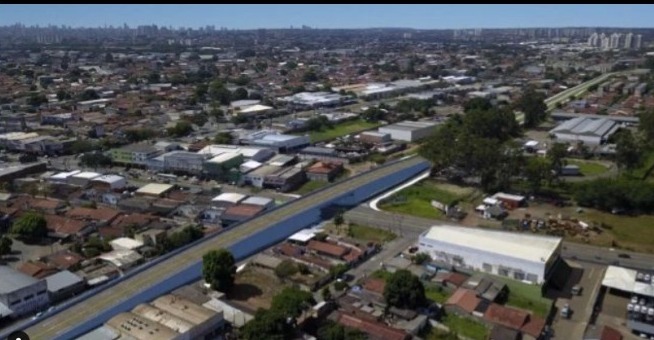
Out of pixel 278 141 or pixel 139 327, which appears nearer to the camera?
pixel 139 327

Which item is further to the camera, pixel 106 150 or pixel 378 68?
pixel 378 68

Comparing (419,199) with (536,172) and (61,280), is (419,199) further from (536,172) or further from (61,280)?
(61,280)

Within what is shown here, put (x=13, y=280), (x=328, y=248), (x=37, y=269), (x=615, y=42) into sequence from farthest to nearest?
(x=615, y=42) < (x=328, y=248) < (x=37, y=269) < (x=13, y=280)

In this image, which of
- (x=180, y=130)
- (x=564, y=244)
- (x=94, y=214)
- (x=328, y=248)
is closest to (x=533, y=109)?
(x=564, y=244)

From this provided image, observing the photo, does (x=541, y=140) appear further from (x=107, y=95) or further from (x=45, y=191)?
(x=107, y=95)

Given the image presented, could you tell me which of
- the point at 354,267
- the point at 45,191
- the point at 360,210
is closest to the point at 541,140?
the point at 360,210

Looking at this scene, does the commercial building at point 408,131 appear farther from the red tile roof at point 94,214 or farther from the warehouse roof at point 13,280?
the warehouse roof at point 13,280
